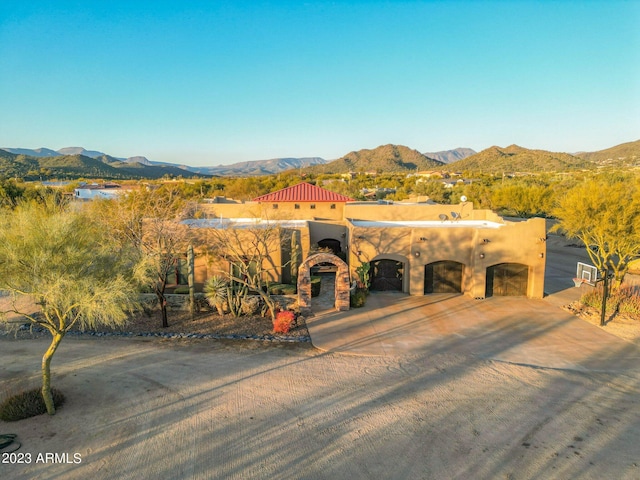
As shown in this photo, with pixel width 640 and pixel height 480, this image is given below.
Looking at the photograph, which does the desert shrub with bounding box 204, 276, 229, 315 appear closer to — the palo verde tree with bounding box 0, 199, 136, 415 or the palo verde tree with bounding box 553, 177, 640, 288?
the palo verde tree with bounding box 0, 199, 136, 415

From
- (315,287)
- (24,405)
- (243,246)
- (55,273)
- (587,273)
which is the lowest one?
(24,405)

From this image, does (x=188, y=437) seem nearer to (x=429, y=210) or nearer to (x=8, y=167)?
(x=429, y=210)

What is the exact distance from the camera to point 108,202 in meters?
26.5

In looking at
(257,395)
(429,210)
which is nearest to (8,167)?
(429,210)

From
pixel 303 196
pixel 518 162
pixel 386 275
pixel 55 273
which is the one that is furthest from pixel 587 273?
pixel 518 162

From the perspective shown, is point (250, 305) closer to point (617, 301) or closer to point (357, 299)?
point (357, 299)

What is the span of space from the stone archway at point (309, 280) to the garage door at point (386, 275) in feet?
11.6

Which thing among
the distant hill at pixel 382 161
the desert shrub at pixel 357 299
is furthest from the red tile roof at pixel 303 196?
→ the distant hill at pixel 382 161

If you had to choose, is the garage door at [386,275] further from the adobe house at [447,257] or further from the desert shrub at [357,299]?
the desert shrub at [357,299]

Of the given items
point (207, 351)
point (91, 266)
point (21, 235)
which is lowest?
point (207, 351)

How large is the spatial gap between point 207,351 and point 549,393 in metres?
10.7

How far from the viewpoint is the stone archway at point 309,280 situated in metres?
17.7

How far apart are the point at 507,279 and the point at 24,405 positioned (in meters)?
19.8

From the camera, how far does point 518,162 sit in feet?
397
